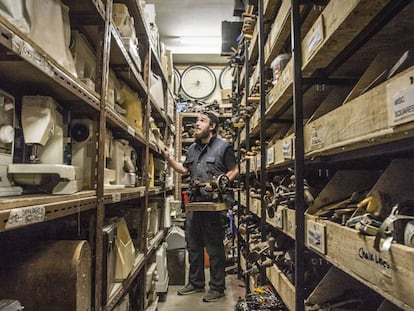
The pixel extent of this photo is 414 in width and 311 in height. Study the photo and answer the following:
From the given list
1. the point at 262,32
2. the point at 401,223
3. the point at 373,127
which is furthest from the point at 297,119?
the point at 262,32

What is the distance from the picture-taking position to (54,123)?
50.6 inches

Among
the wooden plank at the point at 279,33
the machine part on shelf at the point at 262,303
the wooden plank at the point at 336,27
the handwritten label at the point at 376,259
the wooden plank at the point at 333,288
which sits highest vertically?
the wooden plank at the point at 279,33

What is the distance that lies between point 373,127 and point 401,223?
0.83 feet

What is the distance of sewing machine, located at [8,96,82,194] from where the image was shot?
1096 millimetres

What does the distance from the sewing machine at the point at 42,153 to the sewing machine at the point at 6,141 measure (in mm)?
28

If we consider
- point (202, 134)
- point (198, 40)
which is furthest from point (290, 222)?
point (198, 40)

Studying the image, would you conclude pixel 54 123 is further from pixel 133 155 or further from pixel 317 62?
pixel 133 155

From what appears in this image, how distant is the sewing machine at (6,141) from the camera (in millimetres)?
1024

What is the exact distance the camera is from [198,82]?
663 cm

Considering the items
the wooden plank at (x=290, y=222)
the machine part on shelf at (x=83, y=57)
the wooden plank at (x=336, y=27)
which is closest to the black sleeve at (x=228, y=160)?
the wooden plank at (x=290, y=222)

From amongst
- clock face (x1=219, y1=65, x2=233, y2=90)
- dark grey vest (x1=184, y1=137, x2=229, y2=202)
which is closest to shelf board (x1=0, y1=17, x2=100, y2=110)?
dark grey vest (x1=184, y1=137, x2=229, y2=202)

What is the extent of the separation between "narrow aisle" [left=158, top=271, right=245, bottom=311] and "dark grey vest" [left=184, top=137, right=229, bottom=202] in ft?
3.25

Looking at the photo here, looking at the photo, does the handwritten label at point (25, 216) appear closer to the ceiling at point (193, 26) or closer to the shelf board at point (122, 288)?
the shelf board at point (122, 288)

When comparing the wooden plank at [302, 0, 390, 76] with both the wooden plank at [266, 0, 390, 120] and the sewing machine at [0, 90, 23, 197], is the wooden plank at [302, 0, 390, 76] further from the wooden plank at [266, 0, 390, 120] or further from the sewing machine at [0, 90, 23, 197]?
the sewing machine at [0, 90, 23, 197]
